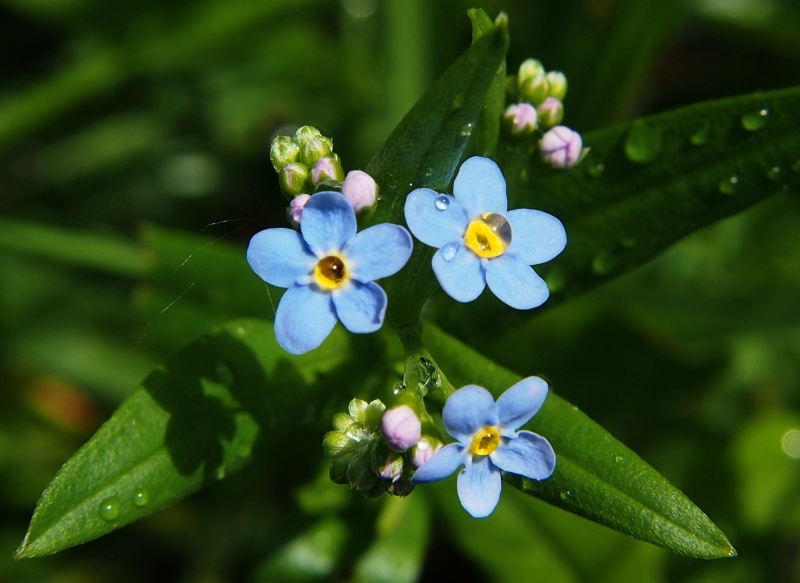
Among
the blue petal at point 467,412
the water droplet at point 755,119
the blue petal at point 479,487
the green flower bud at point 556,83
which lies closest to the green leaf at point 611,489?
the blue petal at point 479,487

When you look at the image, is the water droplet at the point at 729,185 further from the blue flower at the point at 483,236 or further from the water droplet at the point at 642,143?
the blue flower at the point at 483,236

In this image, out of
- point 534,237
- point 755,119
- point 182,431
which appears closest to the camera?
point 534,237

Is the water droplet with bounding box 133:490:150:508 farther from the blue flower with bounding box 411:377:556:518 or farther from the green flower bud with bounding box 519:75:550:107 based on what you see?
the green flower bud with bounding box 519:75:550:107

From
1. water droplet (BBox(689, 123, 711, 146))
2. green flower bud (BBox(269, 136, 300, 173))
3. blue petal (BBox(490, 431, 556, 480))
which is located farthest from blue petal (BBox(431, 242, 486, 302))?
water droplet (BBox(689, 123, 711, 146))

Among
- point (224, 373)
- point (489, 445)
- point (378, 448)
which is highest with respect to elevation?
point (489, 445)

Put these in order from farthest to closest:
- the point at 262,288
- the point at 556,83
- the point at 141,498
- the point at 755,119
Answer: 1. the point at 262,288
2. the point at 556,83
3. the point at 755,119
4. the point at 141,498

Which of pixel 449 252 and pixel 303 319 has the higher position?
pixel 449 252

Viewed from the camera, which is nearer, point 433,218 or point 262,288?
point 433,218

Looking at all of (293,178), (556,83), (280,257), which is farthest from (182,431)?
(556,83)

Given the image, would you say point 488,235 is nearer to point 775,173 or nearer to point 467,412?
point 467,412
